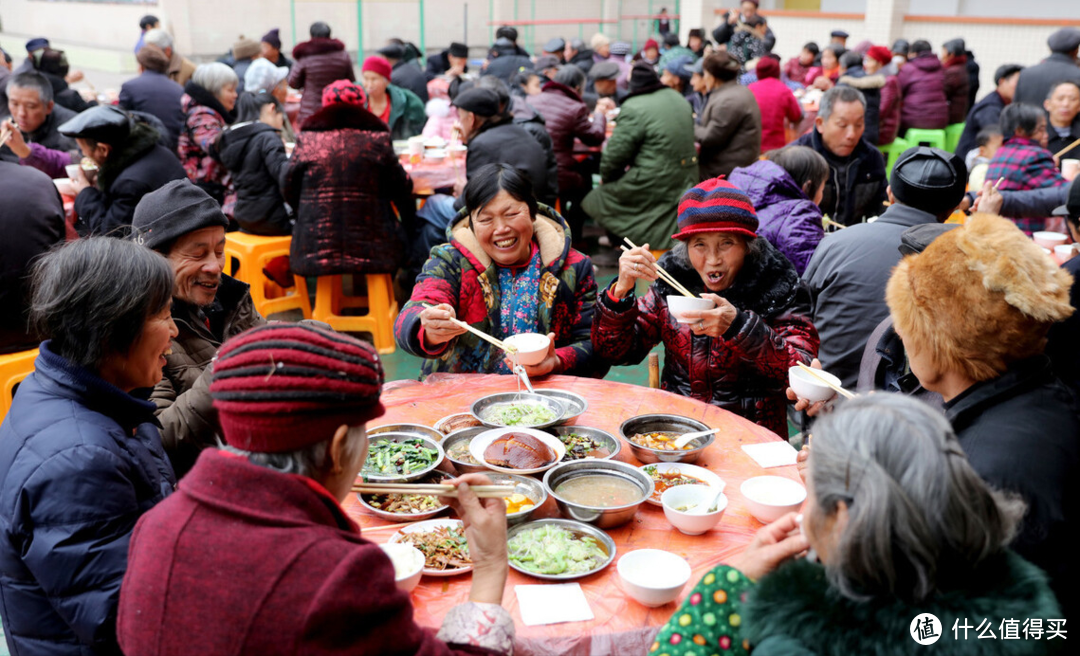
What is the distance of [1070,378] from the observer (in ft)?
9.03

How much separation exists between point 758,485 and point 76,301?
6.24 feet

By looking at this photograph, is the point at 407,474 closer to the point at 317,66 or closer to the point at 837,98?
the point at 837,98

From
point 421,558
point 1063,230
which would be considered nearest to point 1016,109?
point 1063,230

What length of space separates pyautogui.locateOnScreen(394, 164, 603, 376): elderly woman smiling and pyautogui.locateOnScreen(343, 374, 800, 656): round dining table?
23 centimetres

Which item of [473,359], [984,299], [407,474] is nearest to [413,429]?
[407,474]

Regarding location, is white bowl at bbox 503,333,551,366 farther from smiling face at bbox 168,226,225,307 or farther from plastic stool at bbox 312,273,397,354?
plastic stool at bbox 312,273,397,354

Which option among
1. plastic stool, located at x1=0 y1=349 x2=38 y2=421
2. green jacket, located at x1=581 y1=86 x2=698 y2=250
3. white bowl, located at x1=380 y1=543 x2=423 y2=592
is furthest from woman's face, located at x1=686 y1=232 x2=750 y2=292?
green jacket, located at x1=581 y1=86 x2=698 y2=250

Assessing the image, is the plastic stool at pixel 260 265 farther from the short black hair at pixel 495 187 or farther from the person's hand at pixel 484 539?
the person's hand at pixel 484 539

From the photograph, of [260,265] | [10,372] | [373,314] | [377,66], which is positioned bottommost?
[373,314]

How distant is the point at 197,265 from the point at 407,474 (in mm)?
1185

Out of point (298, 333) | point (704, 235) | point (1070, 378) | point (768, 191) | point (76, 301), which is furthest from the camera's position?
point (768, 191)

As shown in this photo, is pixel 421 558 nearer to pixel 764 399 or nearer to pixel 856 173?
pixel 764 399

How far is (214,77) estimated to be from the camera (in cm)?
695

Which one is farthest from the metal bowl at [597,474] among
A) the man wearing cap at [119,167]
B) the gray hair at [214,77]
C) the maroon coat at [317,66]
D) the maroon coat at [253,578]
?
the maroon coat at [317,66]
